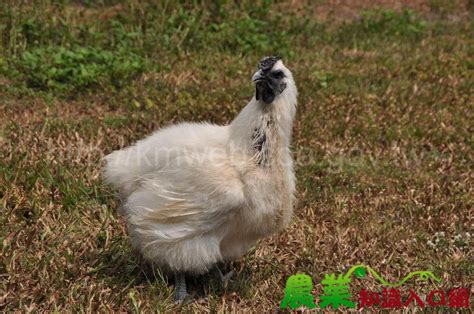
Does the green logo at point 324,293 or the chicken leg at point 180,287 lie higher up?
the green logo at point 324,293

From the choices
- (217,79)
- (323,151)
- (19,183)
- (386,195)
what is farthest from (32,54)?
(386,195)

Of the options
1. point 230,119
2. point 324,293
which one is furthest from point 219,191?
point 230,119

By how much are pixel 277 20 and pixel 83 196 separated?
620 cm

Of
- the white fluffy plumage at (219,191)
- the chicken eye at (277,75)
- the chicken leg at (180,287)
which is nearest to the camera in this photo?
the white fluffy plumage at (219,191)

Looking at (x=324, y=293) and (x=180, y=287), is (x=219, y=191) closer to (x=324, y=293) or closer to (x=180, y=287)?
(x=180, y=287)

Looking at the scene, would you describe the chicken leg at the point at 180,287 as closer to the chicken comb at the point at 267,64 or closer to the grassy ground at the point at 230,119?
the grassy ground at the point at 230,119

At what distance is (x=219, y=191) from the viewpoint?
162 inches

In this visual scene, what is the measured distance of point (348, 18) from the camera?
12.2 m

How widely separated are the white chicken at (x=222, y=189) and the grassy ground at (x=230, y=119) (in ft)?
1.18

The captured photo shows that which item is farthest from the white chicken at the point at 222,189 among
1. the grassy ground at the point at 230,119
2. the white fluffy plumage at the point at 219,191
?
the grassy ground at the point at 230,119

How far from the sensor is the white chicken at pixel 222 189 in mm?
4195

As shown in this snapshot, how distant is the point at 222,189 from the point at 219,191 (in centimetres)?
2

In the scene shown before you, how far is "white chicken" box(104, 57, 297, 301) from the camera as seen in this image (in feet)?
13.8

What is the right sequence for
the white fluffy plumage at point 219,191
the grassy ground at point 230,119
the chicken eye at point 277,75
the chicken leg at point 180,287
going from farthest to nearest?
the grassy ground at point 230,119 < the chicken leg at point 180,287 < the chicken eye at point 277,75 < the white fluffy plumage at point 219,191
